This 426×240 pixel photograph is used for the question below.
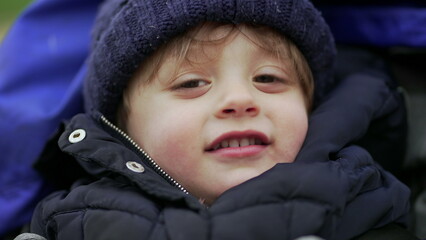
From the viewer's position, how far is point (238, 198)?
35.3 inches

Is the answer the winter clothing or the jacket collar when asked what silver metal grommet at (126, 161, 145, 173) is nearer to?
the jacket collar

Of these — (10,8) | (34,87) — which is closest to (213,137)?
(34,87)

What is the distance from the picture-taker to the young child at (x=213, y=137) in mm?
897

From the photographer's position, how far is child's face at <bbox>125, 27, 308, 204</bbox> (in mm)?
1021

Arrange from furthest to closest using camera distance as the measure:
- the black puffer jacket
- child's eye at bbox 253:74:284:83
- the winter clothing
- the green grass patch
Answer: the green grass patch
the winter clothing
child's eye at bbox 253:74:284:83
the black puffer jacket

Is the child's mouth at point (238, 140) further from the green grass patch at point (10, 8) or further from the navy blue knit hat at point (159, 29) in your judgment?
the green grass patch at point (10, 8)

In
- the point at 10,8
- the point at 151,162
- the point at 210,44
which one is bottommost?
the point at 10,8

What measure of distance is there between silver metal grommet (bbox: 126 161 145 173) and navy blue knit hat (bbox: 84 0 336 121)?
20cm

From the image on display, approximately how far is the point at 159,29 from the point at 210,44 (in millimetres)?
94

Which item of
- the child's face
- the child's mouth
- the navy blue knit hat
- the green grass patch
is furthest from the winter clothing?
the green grass patch

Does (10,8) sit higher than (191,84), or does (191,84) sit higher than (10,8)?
(191,84)

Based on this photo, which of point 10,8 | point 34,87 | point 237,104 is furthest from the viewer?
point 10,8

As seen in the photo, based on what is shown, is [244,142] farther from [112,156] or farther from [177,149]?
[112,156]

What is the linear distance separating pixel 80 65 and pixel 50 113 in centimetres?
19
